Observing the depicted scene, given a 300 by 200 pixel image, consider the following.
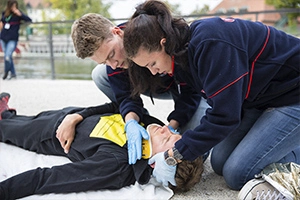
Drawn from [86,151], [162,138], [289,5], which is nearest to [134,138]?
[162,138]

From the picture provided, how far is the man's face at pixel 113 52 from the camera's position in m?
1.43

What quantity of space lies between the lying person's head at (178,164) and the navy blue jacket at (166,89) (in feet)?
0.66

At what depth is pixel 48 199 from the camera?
4.07 ft

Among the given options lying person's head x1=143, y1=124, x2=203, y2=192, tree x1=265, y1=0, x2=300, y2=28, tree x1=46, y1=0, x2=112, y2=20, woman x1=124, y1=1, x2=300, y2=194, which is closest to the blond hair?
woman x1=124, y1=1, x2=300, y2=194

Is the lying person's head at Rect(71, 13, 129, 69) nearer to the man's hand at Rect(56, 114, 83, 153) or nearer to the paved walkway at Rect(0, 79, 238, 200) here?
the man's hand at Rect(56, 114, 83, 153)

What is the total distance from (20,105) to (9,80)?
174 cm

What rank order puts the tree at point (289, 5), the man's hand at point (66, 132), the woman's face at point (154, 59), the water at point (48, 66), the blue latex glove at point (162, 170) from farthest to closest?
the tree at point (289, 5), the water at point (48, 66), the man's hand at point (66, 132), the blue latex glove at point (162, 170), the woman's face at point (154, 59)

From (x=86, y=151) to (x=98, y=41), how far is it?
515mm

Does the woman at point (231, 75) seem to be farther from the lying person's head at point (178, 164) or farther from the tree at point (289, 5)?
the tree at point (289, 5)

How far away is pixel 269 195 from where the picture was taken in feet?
3.86

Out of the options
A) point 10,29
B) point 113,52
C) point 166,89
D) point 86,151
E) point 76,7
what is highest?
point 113,52

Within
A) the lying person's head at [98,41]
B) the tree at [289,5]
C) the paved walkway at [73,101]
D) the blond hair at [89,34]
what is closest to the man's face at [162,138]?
the paved walkway at [73,101]

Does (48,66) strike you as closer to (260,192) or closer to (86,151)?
(86,151)

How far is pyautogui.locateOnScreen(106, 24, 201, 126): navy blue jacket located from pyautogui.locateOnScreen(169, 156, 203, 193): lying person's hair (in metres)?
0.39
